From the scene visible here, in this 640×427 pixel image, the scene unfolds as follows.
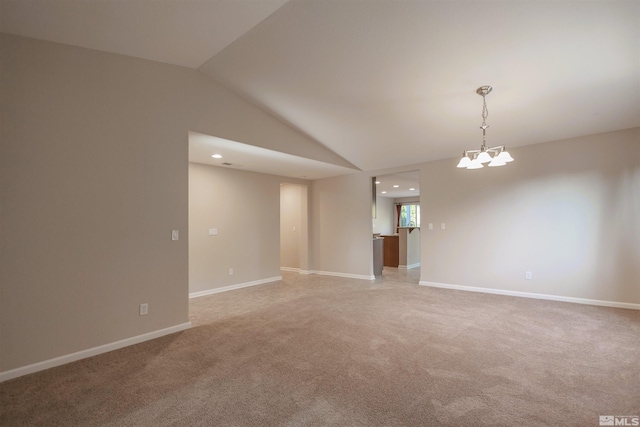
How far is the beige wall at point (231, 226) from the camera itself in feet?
17.7

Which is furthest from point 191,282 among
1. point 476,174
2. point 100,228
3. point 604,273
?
point 604,273

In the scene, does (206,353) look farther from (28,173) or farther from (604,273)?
(604,273)

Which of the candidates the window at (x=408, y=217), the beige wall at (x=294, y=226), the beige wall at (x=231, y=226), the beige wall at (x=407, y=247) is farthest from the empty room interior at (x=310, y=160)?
the window at (x=408, y=217)

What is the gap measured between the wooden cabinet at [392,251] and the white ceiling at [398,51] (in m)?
4.42

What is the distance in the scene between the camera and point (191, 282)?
5254 millimetres

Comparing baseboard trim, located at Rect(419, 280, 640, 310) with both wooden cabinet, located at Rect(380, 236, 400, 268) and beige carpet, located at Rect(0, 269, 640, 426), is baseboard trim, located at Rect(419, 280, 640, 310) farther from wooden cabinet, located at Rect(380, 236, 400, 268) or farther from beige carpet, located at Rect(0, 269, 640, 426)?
wooden cabinet, located at Rect(380, 236, 400, 268)

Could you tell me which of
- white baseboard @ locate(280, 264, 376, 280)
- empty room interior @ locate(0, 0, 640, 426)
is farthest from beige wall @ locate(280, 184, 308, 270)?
empty room interior @ locate(0, 0, 640, 426)

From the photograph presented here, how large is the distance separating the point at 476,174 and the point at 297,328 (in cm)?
406

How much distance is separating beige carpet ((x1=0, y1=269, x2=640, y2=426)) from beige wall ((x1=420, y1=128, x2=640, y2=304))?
24.7 inches

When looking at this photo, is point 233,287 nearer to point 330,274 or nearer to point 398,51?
point 330,274

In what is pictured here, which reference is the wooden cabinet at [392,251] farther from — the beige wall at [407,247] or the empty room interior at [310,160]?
the empty room interior at [310,160]

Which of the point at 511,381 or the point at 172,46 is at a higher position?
the point at 172,46

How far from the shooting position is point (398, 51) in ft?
9.98

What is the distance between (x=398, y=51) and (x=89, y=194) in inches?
132
